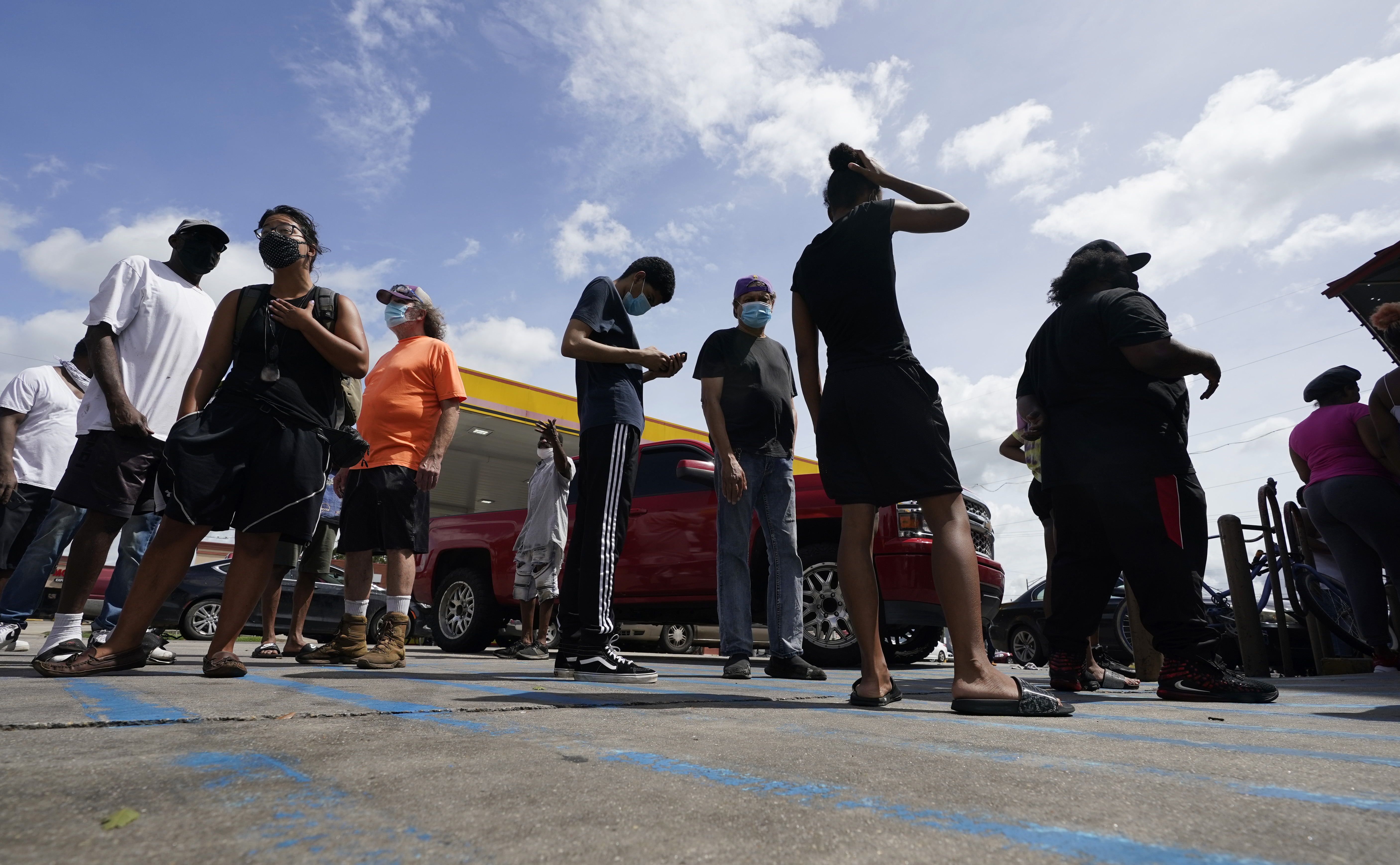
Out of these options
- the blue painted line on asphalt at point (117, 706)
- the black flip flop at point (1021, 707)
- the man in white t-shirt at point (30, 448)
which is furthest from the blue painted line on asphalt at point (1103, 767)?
the man in white t-shirt at point (30, 448)

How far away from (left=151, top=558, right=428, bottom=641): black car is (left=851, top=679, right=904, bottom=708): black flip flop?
27.0 feet

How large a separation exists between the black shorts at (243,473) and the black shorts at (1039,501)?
3519 millimetres

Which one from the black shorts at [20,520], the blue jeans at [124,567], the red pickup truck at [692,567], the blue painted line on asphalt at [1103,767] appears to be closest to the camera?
the blue painted line on asphalt at [1103,767]

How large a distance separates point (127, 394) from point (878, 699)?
330 cm

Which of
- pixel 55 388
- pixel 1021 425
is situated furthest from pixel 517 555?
pixel 1021 425

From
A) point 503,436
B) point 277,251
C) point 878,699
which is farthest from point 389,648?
point 503,436

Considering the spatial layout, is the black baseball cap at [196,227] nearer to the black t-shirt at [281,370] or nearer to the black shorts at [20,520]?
the black t-shirt at [281,370]

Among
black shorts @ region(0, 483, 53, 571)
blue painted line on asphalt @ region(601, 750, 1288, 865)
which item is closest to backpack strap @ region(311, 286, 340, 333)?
blue painted line on asphalt @ region(601, 750, 1288, 865)

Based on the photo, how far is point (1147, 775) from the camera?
1.23m

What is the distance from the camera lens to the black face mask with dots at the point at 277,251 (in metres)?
3.29

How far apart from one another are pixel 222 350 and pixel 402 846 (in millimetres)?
2930

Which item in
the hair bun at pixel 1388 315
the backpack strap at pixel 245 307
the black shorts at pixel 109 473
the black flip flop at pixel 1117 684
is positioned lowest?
the black flip flop at pixel 1117 684

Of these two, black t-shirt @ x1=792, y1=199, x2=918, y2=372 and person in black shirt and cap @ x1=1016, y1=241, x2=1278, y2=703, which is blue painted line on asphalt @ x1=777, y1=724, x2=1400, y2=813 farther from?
person in black shirt and cap @ x1=1016, y1=241, x2=1278, y2=703

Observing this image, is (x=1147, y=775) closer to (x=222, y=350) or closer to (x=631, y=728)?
(x=631, y=728)
